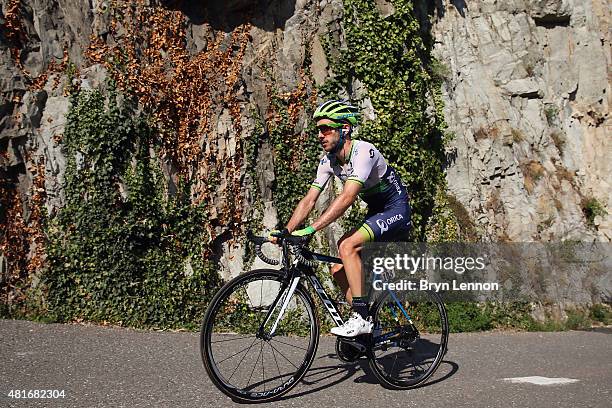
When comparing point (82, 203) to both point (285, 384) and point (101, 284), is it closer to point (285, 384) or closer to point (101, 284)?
point (101, 284)

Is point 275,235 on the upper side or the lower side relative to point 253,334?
upper

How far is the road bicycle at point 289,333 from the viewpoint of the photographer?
4.88 metres

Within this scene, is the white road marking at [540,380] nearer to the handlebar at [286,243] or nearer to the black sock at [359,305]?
the black sock at [359,305]

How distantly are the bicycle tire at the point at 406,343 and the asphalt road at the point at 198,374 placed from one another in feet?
0.45

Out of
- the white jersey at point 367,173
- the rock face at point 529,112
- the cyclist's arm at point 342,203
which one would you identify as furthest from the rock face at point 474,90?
the cyclist's arm at point 342,203

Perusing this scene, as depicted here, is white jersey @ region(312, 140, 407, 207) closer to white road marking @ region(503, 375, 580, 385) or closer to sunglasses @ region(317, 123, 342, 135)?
sunglasses @ region(317, 123, 342, 135)

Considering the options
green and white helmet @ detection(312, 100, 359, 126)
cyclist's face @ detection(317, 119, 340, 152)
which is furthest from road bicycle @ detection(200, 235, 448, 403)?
green and white helmet @ detection(312, 100, 359, 126)

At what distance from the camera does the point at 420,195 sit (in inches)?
406

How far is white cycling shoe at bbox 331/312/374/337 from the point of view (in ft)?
16.9

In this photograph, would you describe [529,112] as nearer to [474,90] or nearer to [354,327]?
[474,90]

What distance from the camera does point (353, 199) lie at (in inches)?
202

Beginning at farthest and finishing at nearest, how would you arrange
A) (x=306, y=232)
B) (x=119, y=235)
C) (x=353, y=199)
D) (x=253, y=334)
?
(x=119, y=235)
(x=253, y=334)
(x=353, y=199)
(x=306, y=232)

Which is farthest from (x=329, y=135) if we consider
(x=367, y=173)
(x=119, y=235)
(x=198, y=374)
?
(x=119, y=235)

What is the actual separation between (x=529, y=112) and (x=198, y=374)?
9.93 metres
